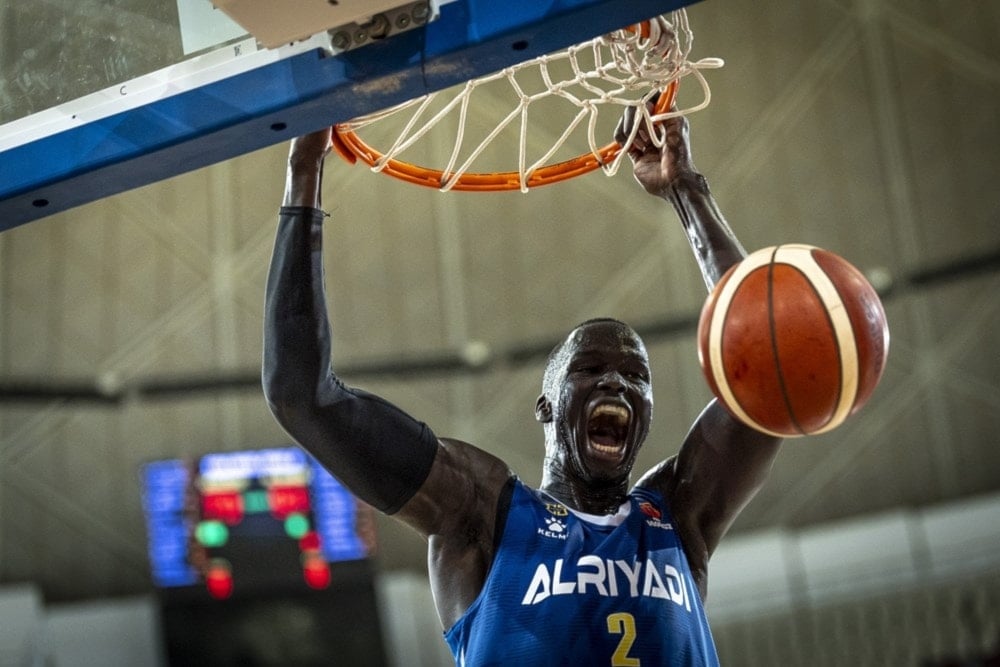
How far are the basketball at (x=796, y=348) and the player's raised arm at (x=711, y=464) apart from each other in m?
0.59

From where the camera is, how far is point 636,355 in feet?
11.7

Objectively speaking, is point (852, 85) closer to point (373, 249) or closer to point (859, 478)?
point (859, 478)

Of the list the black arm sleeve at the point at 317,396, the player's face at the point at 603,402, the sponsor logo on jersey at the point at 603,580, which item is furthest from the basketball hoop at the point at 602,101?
the sponsor logo on jersey at the point at 603,580

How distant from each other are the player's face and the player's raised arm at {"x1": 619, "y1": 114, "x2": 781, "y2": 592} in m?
0.19

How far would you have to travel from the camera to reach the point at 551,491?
3566mm

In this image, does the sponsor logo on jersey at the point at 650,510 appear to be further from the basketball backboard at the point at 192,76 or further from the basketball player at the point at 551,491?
the basketball backboard at the point at 192,76

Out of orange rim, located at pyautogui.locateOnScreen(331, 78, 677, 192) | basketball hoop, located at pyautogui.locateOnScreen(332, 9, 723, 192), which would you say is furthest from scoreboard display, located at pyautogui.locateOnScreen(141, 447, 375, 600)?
orange rim, located at pyautogui.locateOnScreen(331, 78, 677, 192)

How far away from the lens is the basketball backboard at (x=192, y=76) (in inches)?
106

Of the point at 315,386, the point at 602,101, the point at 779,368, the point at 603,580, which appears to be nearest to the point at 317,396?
the point at 315,386

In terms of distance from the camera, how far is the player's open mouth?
345 centimetres

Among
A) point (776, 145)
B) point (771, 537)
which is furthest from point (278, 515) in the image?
point (776, 145)

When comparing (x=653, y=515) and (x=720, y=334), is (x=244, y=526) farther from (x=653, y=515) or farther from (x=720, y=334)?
(x=720, y=334)

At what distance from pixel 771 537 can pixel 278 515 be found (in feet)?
11.9

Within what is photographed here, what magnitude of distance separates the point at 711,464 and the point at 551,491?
436 millimetres
